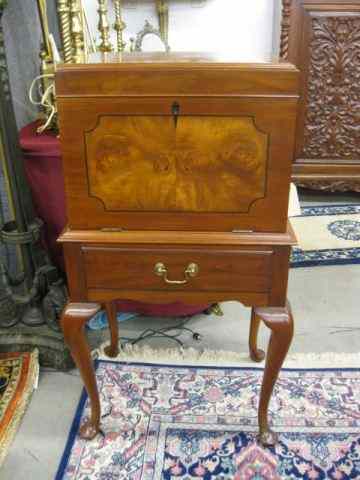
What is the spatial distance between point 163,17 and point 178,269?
1.46 m

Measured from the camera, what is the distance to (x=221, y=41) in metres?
2.07

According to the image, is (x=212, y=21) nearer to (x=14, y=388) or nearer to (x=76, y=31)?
(x=76, y=31)

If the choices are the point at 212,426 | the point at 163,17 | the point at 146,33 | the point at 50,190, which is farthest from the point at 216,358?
the point at 163,17

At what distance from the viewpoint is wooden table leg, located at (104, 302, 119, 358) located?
131 centimetres

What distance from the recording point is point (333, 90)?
2207 millimetres

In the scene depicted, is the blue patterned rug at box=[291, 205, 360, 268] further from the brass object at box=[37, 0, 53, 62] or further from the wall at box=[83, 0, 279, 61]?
the brass object at box=[37, 0, 53, 62]

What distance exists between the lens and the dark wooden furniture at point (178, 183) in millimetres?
771

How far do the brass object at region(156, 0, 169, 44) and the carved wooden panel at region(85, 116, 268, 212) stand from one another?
4.38 feet

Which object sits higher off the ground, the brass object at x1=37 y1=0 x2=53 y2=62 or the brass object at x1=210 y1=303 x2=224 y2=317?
the brass object at x1=37 y1=0 x2=53 y2=62

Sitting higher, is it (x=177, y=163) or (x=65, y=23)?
(x=65, y=23)

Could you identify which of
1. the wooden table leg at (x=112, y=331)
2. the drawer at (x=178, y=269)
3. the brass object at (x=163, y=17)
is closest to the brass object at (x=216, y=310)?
the wooden table leg at (x=112, y=331)

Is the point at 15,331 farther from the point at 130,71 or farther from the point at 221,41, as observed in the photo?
the point at 221,41

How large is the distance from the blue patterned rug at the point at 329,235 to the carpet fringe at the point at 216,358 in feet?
1.92

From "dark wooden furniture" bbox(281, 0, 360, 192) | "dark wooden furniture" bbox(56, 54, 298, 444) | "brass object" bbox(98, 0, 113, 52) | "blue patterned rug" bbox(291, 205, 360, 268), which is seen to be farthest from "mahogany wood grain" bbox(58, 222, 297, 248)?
"dark wooden furniture" bbox(281, 0, 360, 192)
